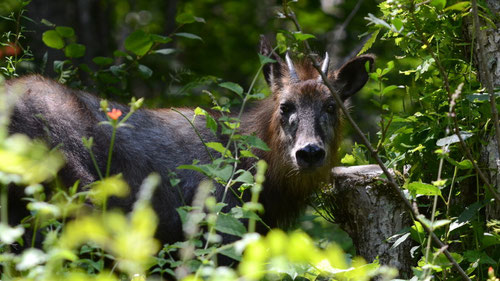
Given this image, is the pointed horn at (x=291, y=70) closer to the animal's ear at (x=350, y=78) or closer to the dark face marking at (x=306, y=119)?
the dark face marking at (x=306, y=119)

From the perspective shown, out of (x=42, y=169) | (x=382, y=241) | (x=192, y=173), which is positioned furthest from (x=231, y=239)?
(x=42, y=169)

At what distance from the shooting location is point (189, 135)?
7.13 metres

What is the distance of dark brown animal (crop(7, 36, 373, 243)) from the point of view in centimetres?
597

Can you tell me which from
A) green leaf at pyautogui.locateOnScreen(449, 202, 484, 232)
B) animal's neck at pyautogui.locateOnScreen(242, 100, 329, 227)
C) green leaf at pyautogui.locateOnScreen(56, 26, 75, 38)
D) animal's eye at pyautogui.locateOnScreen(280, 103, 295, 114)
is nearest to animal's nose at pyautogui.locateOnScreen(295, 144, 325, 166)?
animal's neck at pyautogui.locateOnScreen(242, 100, 329, 227)

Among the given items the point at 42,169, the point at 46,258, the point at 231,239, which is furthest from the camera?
the point at 231,239

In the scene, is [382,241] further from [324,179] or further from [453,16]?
[453,16]

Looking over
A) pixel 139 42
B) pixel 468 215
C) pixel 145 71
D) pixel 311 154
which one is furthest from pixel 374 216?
pixel 145 71

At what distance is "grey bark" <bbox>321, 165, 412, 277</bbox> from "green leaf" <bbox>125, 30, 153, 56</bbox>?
8.75ft

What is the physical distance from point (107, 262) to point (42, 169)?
335 cm

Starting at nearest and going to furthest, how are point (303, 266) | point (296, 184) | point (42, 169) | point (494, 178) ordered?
point (42, 169) < point (303, 266) < point (494, 178) < point (296, 184)

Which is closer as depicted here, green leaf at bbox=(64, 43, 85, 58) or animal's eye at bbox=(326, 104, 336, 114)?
animal's eye at bbox=(326, 104, 336, 114)

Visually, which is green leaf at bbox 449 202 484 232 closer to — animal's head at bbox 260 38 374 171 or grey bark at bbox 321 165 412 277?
grey bark at bbox 321 165 412 277

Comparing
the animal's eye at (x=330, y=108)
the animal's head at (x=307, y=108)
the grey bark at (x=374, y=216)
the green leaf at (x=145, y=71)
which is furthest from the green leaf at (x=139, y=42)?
the grey bark at (x=374, y=216)

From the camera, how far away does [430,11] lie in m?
4.84
